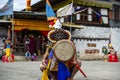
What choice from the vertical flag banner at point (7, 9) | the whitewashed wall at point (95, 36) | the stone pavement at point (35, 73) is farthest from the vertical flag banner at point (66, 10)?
the stone pavement at point (35, 73)

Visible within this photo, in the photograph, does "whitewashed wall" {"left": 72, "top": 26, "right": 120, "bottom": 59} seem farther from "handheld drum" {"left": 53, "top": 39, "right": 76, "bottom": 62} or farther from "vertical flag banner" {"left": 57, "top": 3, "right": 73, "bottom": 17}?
"handheld drum" {"left": 53, "top": 39, "right": 76, "bottom": 62}

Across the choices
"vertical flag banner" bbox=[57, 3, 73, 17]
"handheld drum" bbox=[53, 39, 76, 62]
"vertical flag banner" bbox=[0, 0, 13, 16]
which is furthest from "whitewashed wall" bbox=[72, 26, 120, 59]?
"handheld drum" bbox=[53, 39, 76, 62]

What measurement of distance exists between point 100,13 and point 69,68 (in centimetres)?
2198

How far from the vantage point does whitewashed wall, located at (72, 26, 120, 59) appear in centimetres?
2822

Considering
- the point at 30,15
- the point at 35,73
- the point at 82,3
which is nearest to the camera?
the point at 35,73

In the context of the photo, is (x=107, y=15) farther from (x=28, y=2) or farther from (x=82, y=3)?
(x=28, y=2)

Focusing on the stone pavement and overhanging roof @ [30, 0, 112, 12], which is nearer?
the stone pavement

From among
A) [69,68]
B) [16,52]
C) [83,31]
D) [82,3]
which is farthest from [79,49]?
[69,68]

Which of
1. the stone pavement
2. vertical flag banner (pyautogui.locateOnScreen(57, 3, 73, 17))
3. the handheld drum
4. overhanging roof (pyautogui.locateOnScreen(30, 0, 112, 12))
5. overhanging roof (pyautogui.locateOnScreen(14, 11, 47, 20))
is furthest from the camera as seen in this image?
overhanging roof (pyautogui.locateOnScreen(30, 0, 112, 12))

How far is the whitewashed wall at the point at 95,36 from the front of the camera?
1111 inches

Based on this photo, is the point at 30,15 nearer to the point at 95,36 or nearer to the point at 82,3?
the point at 82,3

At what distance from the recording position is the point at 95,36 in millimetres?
29609

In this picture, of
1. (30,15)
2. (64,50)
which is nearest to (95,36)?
(30,15)

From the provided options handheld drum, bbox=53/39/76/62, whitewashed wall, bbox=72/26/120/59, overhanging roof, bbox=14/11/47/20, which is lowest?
whitewashed wall, bbox=72/26/120/59
